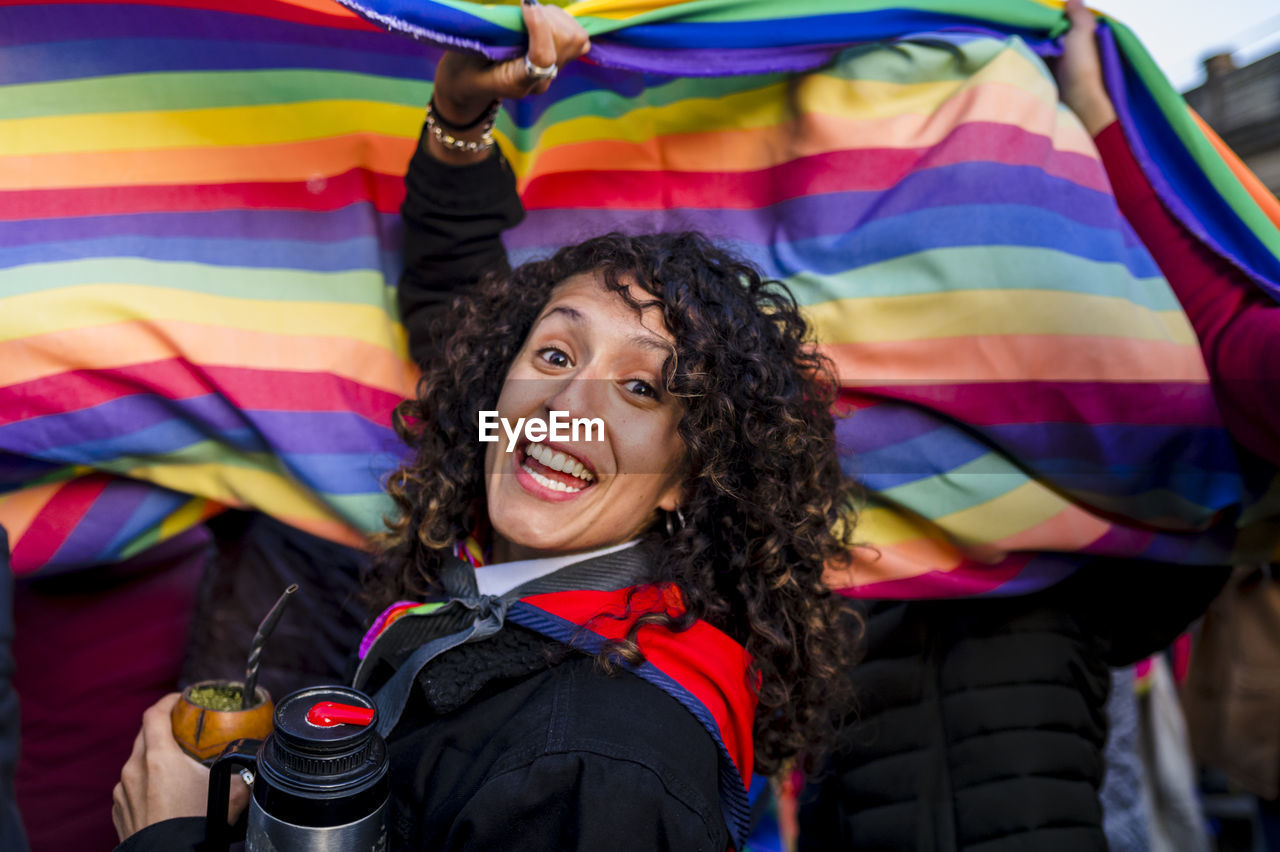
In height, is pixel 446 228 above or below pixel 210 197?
below

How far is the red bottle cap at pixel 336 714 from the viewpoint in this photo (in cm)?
82

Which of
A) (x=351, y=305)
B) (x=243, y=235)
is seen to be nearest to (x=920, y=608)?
(x=351, y=305)

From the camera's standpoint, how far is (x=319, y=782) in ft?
2.56

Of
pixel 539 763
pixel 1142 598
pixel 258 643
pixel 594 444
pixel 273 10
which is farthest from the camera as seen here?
pixel 1142 598

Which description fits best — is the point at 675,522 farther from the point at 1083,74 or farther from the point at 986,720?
the point at 1083,74

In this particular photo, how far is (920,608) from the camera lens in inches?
63.0

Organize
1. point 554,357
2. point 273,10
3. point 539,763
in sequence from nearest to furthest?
1. point 539,763
2. point 554,357
3. point 273,10

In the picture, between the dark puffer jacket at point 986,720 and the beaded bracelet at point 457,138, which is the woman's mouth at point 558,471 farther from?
the dark puffer jacket at point 986,720

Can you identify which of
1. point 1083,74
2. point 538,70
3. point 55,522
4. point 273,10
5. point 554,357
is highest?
point 273,10

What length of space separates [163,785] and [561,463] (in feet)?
1.98

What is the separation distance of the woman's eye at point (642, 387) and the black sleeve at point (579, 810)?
491 mm

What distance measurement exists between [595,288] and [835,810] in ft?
3.49

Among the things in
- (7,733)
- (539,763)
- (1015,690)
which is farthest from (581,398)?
(1015,690)

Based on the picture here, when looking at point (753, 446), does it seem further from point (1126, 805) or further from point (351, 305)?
point (1126, 805)
